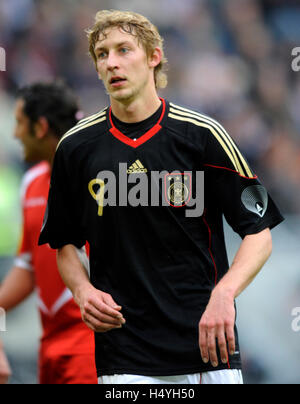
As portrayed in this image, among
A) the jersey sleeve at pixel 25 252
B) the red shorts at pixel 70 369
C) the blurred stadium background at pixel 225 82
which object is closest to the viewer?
the red shorts at pixel 70 369

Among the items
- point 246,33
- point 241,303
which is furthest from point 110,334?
point 246,33

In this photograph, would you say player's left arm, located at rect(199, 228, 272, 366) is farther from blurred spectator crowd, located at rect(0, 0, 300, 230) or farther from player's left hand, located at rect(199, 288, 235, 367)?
blurred spectator crowd, located at rect(0, 0, 300, 230)

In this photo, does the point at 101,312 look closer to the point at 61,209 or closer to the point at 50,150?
the point at 61,209

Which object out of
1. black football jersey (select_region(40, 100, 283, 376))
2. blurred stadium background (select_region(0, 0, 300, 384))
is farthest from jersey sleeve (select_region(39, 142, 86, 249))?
blurred stadium background (select_region(0, 0, 300, 384))

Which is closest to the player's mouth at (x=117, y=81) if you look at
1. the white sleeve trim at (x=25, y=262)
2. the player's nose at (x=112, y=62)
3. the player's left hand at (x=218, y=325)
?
Answer: the player's nose at (x=112, y=62)

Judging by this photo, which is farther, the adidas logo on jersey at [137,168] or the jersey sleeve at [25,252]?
the jersey sleeve at [25,252]

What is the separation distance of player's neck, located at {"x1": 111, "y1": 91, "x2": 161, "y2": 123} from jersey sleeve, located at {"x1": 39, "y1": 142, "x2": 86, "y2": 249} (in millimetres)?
326

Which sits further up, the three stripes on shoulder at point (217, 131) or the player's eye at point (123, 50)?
the player's eye at point (123, 50)

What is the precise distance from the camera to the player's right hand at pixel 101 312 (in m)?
3.10

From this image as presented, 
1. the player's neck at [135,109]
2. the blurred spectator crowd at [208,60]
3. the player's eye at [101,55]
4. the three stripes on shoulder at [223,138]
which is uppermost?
the blurred spectator crowd at [208,60]

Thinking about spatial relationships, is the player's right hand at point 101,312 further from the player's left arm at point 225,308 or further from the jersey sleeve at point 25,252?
the jersey sleeve at point 25,252

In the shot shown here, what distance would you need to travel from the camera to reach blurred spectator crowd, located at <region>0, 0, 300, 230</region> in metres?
7.88

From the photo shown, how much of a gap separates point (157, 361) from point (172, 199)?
27.7 inches

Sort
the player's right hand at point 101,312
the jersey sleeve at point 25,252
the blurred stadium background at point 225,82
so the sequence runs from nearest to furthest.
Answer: the player's right hand at point 101,312 < the jersey sleeve at point 25,252 < the blurred stadium background at point 225,82
